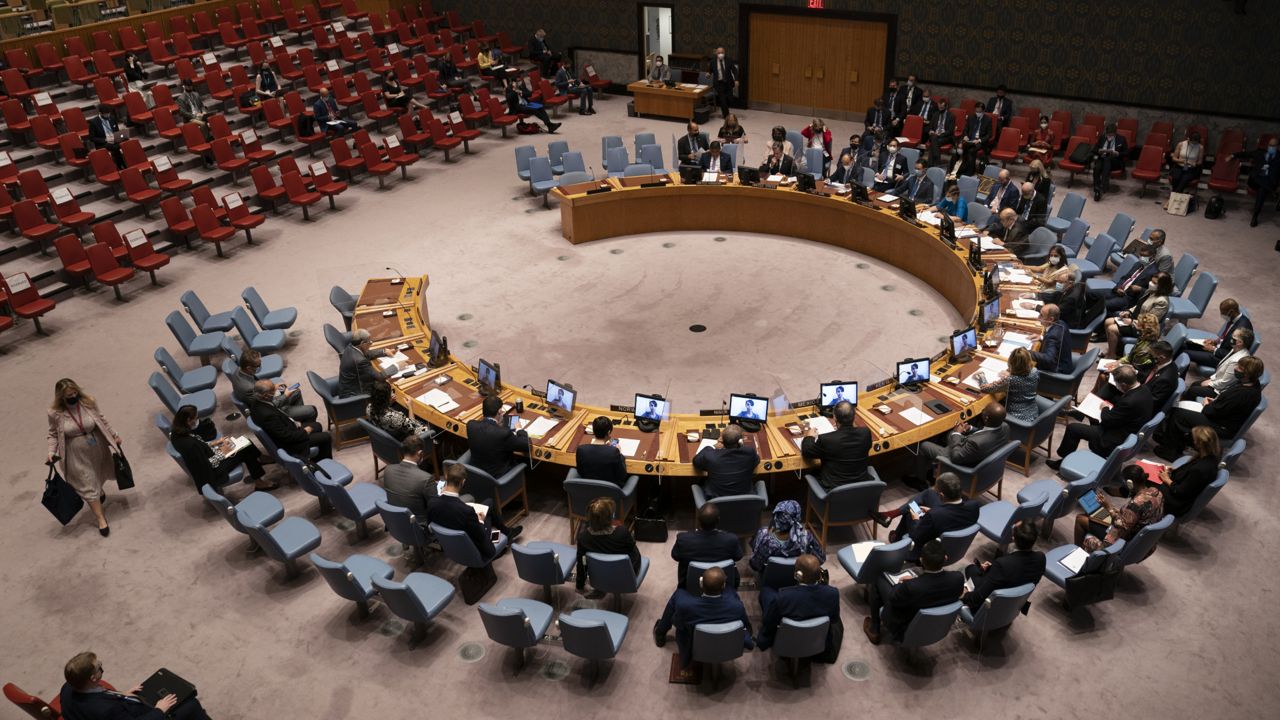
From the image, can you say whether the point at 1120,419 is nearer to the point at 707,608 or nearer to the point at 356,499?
the point at 707,608

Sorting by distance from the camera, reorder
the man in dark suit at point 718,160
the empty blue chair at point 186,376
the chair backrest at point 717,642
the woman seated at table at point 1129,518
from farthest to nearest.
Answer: the man in dark suit at point 718,160, the empty blue chair at point 186,376, the woman seated at table at point 1129,518, the chair backrest at point 717,642

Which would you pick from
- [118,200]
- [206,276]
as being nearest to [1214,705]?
[206,276]

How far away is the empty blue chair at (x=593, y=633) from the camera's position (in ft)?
21.9

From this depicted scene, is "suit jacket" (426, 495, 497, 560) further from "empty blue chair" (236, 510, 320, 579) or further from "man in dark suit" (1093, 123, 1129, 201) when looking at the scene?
"man in dark suit" (1093, 123, 1129, 201)

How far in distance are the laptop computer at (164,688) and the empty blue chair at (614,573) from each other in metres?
2.95

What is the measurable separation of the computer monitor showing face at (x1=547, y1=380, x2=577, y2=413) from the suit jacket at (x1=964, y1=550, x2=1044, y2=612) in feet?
13.5

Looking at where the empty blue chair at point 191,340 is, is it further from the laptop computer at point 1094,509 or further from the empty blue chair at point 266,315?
the laptop computer at point 1094,509

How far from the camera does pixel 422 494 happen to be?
26.2 ft

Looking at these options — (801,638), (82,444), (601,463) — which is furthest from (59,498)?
(801,638)

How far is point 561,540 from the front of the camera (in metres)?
8.75

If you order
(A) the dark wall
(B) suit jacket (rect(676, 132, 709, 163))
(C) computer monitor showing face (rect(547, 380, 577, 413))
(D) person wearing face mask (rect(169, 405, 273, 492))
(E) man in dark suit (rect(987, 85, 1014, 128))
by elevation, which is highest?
(A) the dark wall

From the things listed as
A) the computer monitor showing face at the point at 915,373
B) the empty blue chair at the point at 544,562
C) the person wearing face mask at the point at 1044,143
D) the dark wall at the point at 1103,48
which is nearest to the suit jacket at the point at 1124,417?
the computer monitor showing face at the point at 915,373

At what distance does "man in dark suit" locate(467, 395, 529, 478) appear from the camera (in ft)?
28.0

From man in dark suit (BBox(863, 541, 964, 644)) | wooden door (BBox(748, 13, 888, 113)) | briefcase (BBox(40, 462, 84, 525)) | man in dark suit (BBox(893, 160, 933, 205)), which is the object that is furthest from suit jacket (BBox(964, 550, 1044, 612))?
wooden door (BBox(748, 13, 888, 113))
